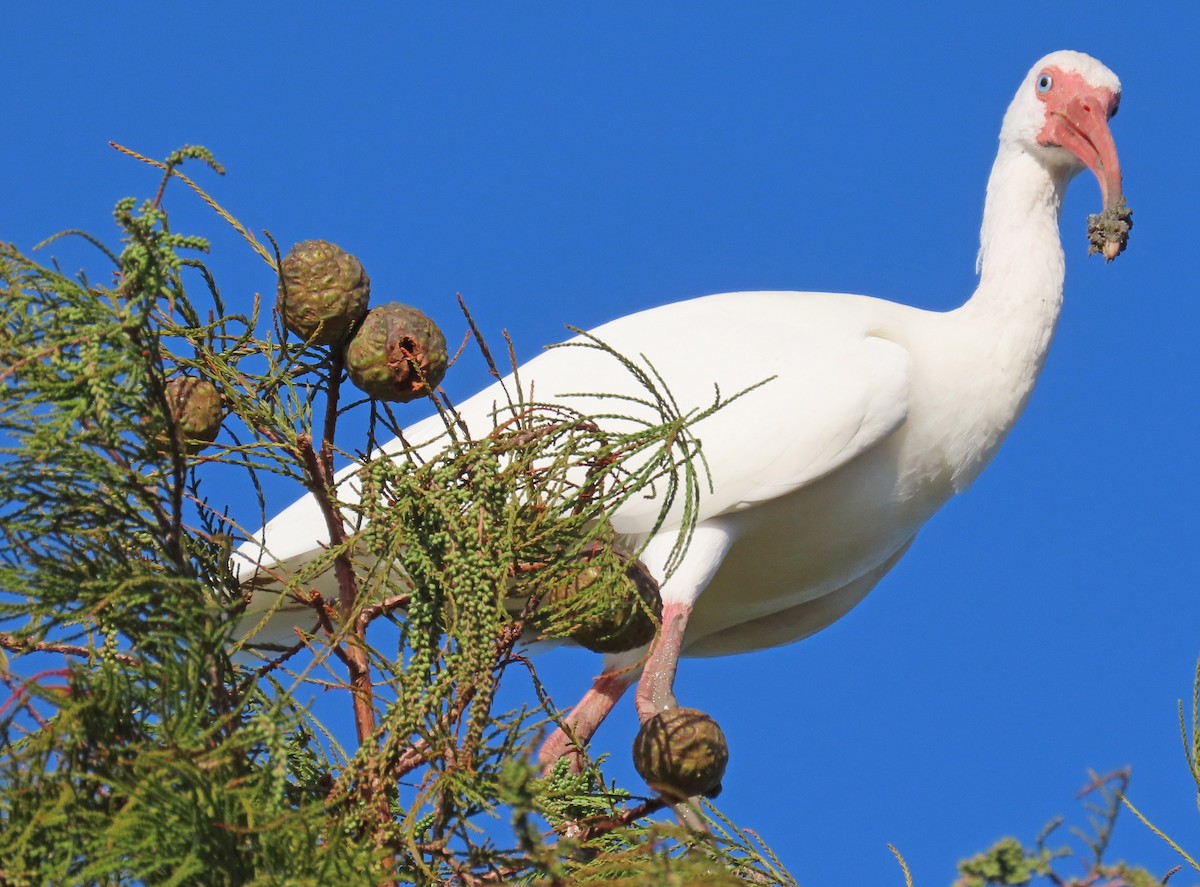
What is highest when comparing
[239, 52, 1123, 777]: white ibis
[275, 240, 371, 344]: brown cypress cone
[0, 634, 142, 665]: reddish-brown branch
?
[239, 52, 1123, 777]: white ibis

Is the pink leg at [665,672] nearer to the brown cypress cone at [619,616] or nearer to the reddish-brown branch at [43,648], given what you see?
the brown cypress cone at [619,616]

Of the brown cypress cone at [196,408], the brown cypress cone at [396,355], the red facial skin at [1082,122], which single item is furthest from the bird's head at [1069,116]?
the brown cypress cone at [196,408]

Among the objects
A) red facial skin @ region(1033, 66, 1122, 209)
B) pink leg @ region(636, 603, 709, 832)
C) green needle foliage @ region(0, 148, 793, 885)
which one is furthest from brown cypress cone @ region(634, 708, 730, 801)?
red facial skin @ region(1033, 66, 1122, 209)

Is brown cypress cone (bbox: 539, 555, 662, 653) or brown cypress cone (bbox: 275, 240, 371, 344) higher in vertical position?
brown cypress cone (bbox: 275, 240, 371, 344)

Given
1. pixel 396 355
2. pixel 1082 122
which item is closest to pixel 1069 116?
pixel 1082 122

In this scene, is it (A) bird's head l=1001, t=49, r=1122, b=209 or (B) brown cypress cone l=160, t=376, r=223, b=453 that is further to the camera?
(A) bird's head l=1001, t=49, r=1122, b=209

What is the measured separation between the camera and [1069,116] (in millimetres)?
5285

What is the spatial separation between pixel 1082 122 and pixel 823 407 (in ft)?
4.45

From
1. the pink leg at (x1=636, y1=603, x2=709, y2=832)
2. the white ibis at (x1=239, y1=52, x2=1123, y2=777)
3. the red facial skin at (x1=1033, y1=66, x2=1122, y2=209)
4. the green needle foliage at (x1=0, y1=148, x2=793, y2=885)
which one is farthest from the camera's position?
the red facial skin at (x1=1033, y1=66, x2=1122, y2=209)

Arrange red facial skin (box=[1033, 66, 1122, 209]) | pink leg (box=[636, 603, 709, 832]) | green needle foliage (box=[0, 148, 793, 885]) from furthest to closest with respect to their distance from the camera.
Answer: red facial skin (box=[1033, 66, 1122, 209]), pink leg (box=[636, 603, 709, 832]), green needle foliage (box=[0, 148, 793, 885])

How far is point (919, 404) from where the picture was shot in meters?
4.78

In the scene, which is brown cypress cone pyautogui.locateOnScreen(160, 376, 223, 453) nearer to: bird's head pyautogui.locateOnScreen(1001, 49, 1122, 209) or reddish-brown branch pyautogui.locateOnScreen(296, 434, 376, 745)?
reddish-brown branch pyautogui.locateOnScreen(296, 434, 376, 745)

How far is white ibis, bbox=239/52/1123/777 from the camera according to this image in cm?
454

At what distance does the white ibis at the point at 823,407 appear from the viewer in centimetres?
454
